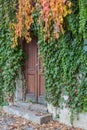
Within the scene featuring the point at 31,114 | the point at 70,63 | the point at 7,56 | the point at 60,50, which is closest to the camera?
the point at 70,63

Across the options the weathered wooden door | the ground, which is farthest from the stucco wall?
the weathered wooden door

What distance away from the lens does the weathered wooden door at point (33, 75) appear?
7.11 metres

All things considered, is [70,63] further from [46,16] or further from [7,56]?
[7,56]

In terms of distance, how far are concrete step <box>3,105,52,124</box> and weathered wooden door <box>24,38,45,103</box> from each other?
1.94 ft

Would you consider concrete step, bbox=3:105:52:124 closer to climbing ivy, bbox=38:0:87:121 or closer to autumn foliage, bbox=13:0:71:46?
climbing ivy, bbox=38:0:87:121

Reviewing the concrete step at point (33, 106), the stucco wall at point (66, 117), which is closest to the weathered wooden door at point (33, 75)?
the concrete step at point (33, 106)

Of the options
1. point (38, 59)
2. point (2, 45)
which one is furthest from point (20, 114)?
point (2, 45)

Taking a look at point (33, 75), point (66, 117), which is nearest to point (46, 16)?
point (33, 75)

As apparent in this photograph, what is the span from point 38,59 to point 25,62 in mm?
641

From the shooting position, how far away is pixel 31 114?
6.32 meters

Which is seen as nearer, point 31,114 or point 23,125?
point 23,125

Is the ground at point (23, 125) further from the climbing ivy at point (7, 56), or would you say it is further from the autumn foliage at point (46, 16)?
the autumn foliage at point (46, 16)

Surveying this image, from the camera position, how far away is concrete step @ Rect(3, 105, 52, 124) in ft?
20.0

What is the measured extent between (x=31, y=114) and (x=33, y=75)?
136 centimetres
